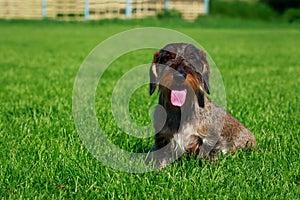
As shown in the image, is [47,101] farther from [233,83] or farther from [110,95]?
[233,83]

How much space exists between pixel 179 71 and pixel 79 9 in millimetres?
38980

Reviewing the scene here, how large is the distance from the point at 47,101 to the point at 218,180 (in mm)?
4674

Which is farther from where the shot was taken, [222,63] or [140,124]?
[222,63]

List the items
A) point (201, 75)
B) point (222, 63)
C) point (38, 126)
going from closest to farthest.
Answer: point (201, 75) < point (38, 126) < point (222, 63)

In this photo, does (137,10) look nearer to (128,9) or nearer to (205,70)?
(128,9)

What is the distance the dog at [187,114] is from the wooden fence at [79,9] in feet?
119

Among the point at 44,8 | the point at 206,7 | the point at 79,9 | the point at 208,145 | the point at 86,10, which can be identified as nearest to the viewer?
the point at 208,145

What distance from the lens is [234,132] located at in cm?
512

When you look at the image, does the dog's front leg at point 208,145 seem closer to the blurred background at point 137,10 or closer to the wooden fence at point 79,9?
the blurred background at point 137,10

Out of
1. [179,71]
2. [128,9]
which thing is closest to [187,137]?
[179,71]

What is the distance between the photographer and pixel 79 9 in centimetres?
4194

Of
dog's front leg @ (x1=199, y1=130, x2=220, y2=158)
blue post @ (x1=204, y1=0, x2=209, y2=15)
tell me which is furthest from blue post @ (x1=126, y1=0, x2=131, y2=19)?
dog's front leg @ (x1=199, y1=130, x2=220, y2=158)

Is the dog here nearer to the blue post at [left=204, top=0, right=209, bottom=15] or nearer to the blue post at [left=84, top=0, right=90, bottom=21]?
the blue post at [left=84, top=0, right=90, bottom=21]

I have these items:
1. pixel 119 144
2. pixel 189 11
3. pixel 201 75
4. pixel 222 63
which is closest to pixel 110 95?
pixel 119 144
